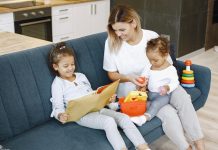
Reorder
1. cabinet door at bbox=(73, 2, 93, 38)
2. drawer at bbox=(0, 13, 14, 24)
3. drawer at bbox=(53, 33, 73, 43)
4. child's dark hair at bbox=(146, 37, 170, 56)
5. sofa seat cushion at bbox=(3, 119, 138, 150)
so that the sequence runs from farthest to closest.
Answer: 1. cabinet door at bbox=(73, 2, 93, 38)
2. drawer at bbox=(53, 33, 73, 43)
3. drawer at bbox=(0, 13, 14, 24)
4. child's dark hair at bbox=(146, 37, 170, 56)
5. sofa seat cushion at bbox=(3, 119, 138, 150)

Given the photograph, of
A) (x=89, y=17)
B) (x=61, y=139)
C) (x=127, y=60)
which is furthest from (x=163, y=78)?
(x=89, y=17)

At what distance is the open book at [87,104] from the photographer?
6.71 ft

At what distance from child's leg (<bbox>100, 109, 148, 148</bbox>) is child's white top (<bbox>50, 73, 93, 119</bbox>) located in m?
0.27

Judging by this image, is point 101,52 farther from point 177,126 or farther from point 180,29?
point 180,29

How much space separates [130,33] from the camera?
2.45 metres

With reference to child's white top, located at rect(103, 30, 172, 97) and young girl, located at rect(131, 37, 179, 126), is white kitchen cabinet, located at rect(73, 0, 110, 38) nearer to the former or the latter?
child's white top, located at rect(103, 30, 172, 97)

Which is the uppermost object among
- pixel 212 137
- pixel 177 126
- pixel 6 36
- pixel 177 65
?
pixel 6 36

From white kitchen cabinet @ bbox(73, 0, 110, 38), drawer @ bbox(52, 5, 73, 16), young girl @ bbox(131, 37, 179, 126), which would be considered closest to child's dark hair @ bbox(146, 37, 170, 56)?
young girl @ bbox(131, 37, 179, 126)

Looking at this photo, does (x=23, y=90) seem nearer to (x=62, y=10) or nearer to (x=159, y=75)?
(x=159, y=75)

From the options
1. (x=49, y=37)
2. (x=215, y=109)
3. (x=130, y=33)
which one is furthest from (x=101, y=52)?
(x=49, y=37)

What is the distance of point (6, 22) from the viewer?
404 cm

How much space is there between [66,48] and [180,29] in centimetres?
257

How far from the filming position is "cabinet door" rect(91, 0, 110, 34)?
5043 millimetres

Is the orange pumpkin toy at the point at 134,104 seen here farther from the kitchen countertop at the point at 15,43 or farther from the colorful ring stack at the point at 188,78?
the kitchen countertop at the point at 15,43
